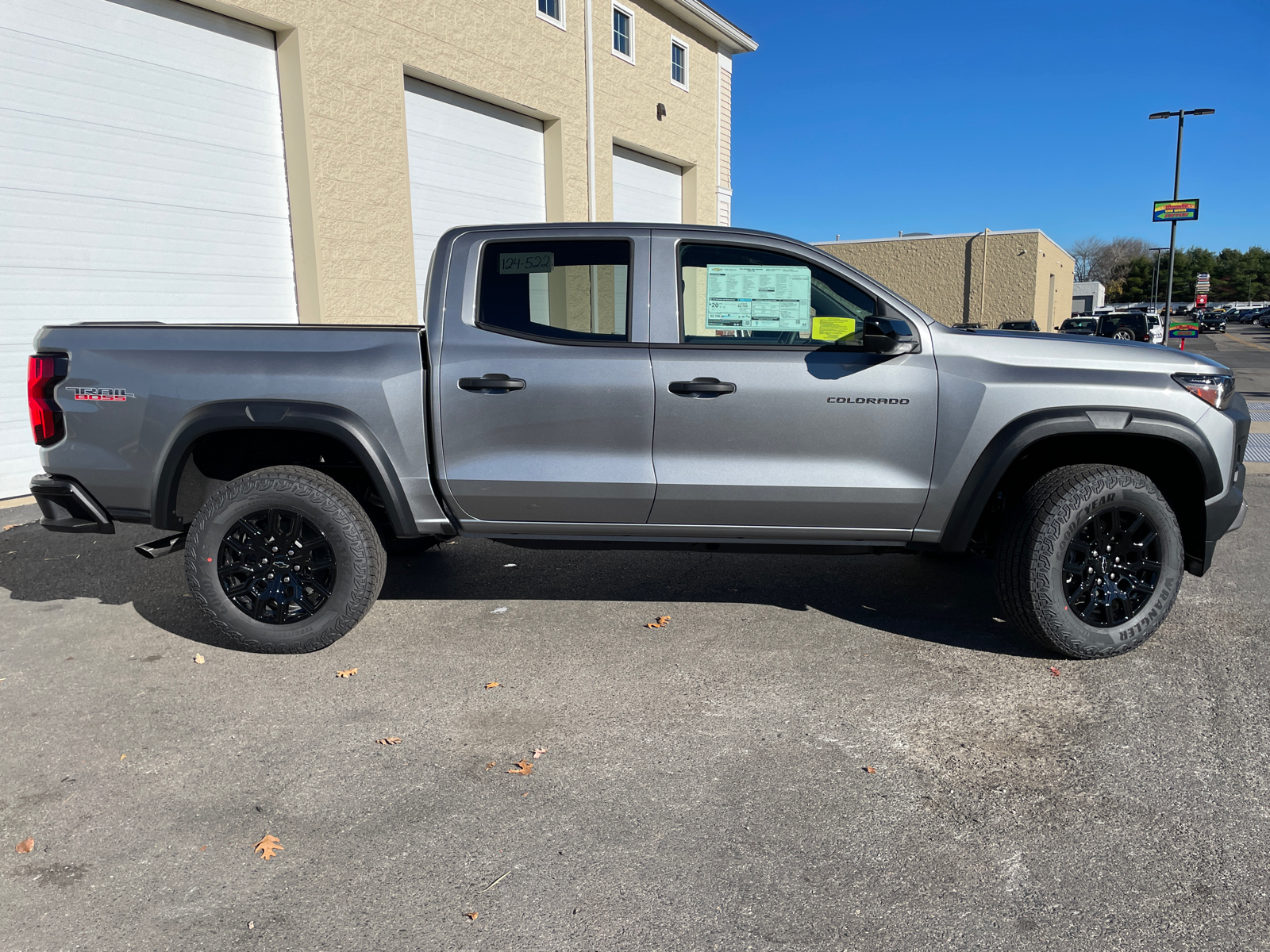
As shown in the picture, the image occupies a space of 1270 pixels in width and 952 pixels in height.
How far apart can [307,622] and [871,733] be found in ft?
8.44

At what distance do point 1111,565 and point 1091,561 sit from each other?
11cm

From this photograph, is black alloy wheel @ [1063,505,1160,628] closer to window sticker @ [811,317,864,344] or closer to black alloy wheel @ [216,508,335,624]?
window sticker @ [811,317,864,344]

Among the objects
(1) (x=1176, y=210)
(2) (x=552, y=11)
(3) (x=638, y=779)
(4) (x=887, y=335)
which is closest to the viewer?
(3) (x=638, y=779)

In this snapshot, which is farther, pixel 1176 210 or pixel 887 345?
pixel 1176 210

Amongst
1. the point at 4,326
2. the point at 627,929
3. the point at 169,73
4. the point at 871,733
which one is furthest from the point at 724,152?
the point at 627,929

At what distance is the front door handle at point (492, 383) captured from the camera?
13.3 ft

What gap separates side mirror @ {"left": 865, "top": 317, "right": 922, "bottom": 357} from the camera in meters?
3.79

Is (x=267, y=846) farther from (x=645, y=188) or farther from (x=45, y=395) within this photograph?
(x=645, y=188)

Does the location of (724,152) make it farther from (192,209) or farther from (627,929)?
(627,929)

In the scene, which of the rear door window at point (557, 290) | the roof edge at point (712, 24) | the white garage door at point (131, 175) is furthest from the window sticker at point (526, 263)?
the roof edge at point (712, 24)

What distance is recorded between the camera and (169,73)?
862 cm

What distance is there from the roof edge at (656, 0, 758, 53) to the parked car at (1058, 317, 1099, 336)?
64.3 feet

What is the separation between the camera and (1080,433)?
3979 millimetres

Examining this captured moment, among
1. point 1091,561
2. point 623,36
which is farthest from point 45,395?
point 623,36
